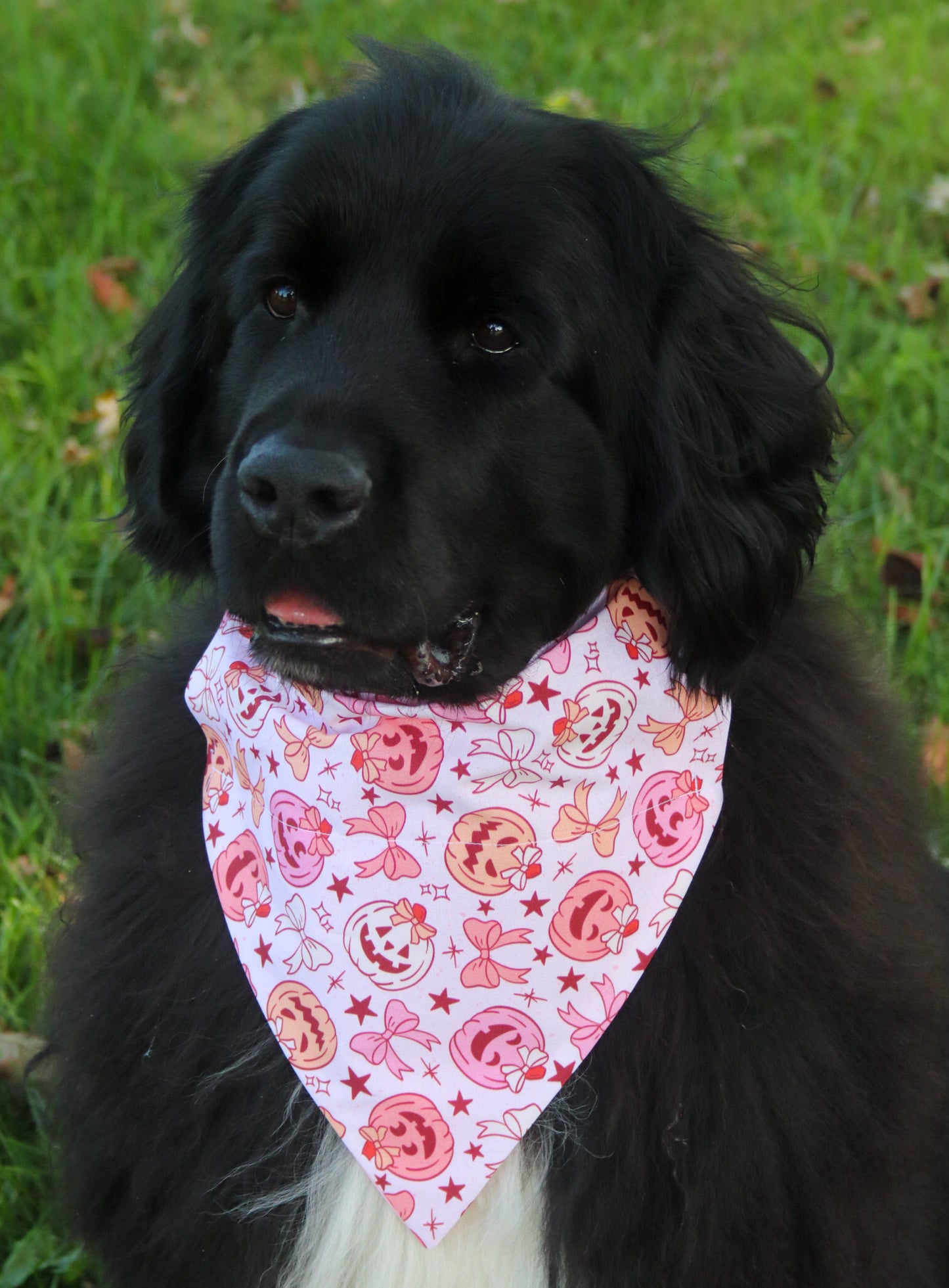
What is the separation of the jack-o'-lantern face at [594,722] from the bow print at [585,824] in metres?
0.05

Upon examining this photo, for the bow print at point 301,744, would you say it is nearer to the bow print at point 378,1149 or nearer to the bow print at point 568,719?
the bow print at point 568,719

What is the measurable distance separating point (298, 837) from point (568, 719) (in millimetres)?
482

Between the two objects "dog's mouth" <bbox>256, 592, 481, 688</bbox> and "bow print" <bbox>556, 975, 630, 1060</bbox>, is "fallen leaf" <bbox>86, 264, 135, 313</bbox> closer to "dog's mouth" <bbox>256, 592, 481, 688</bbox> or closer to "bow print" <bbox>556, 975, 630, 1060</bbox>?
"dog's mouth" <bbox>256, 592, 481, 688</bbox>

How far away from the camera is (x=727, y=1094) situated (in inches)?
80.8

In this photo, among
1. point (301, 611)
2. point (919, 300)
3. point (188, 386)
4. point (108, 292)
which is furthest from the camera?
point (108, 292)

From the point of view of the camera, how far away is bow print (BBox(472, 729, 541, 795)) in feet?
6.93

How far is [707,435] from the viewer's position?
2.05m

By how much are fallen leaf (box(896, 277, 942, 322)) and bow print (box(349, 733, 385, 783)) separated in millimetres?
3217

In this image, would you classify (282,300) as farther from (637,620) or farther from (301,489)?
(637,620)

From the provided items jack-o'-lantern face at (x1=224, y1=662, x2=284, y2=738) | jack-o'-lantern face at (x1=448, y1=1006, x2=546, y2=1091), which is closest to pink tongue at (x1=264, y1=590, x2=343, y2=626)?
jack-o'-lantern face at (x1=224, y1=662, x2=284, y2=738)

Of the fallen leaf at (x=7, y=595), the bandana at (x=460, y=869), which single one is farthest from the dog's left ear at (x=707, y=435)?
the fallen leaf at (x=7, y=595)

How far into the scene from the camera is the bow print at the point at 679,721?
2.13 meters

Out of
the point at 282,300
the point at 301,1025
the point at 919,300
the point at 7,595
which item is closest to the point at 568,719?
the point at 301,1025

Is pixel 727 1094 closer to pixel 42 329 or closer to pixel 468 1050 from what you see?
pixel 468 1050
